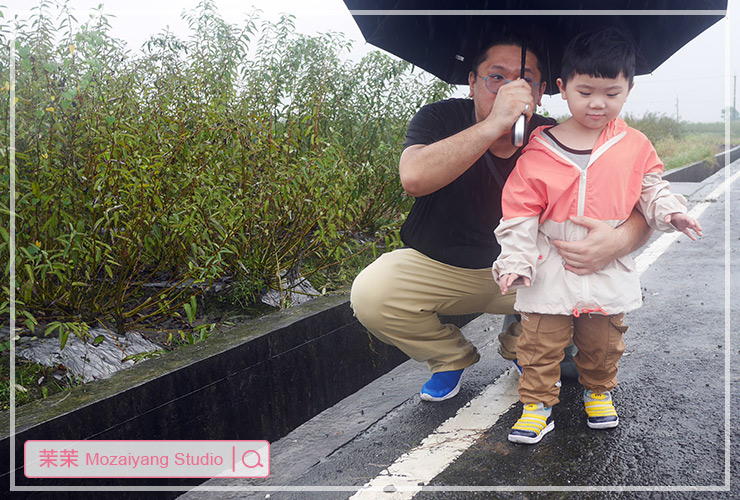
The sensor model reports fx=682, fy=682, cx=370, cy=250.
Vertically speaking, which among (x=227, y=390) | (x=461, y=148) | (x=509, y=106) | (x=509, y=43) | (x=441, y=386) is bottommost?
(x=441, y=386)

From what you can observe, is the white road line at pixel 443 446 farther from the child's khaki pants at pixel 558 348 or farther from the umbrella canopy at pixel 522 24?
the umbrella canopy at pixel 522 24

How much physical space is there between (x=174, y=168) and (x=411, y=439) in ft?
5.33

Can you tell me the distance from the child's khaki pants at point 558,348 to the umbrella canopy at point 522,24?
109 centimetres

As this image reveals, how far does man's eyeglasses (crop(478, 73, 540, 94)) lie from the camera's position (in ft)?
9.02

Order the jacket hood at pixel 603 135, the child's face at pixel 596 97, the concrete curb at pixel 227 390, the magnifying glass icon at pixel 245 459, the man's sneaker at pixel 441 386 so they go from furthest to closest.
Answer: the man's sneaker at pixel 441 386
the magnifying glass icon at pixel 245 459
the jacket hood at pixel 603 135
the child's face at pixel 596 97
the concrete curb at pixel 227 390

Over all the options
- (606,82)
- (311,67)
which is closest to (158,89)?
(311,67)

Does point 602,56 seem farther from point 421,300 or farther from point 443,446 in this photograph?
point 443,446

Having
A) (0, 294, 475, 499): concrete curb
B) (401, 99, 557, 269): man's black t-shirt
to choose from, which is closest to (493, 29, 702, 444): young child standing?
(401, 99, 557, 269): man's black t-shirt

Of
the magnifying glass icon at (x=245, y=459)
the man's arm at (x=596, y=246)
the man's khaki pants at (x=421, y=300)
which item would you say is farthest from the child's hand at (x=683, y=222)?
the magnifying glass icon at (x=245, y=459)

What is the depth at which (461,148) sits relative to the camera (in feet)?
8.48

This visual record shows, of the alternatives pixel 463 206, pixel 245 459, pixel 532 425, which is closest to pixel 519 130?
pixel 463 206

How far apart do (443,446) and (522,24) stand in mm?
1715

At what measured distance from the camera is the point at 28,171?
2.73 meters

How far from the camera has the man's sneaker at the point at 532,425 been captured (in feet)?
8.66
